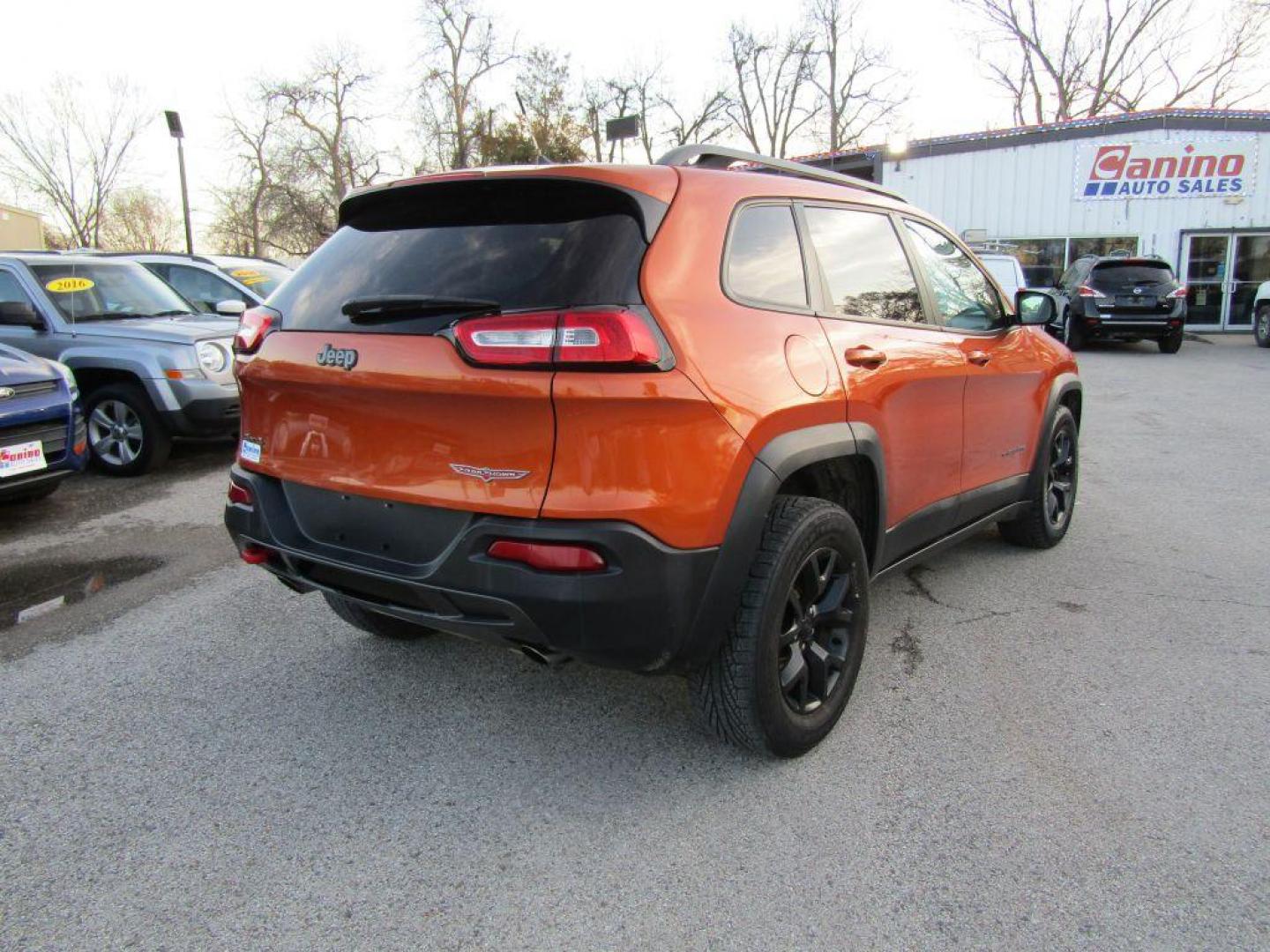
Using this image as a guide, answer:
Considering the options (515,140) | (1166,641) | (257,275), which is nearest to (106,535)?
(1166,641)

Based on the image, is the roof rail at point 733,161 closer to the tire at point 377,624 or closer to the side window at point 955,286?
the side window at point 955,286

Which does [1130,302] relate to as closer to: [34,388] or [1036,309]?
[1036,309]

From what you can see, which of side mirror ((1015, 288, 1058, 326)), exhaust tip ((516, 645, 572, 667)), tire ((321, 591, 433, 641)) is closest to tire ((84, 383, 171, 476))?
tire ((321, 591, 433, 641))

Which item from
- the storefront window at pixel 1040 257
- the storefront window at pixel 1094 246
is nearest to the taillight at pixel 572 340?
the storefront window at pixel 1040 257

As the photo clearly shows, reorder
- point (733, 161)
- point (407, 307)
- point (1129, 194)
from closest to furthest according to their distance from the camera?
point (407, 307)
point (733, 161)
point (1129, 194)

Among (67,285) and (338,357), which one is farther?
(67,285)

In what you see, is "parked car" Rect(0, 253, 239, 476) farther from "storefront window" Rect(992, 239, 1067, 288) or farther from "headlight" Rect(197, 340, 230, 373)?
"storefront window" Rect(992, 239, 1067, 288)

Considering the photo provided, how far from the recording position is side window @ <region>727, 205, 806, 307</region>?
2.60 metres

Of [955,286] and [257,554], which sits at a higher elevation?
[955,286]

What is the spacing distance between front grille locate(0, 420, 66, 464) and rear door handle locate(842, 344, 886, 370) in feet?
16.8

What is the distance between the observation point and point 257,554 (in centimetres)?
286

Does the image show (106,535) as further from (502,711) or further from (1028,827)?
(1028,827)

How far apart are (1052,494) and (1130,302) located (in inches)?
512

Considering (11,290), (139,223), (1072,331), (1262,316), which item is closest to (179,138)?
(11,290)
